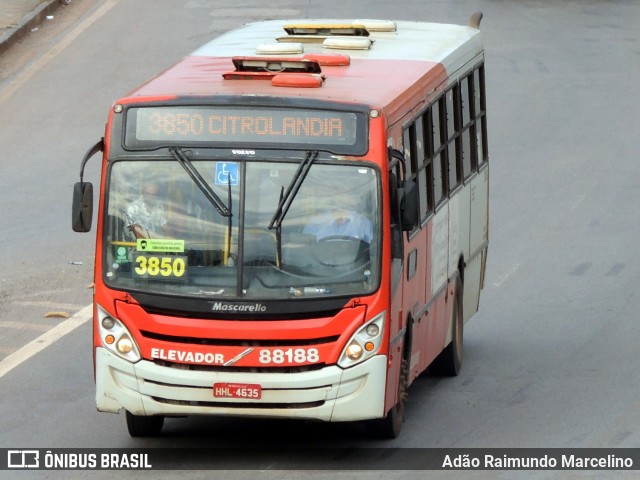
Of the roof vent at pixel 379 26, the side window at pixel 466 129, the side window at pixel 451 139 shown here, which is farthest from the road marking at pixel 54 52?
the side window at pixel 451 139

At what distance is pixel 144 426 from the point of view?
495 inches

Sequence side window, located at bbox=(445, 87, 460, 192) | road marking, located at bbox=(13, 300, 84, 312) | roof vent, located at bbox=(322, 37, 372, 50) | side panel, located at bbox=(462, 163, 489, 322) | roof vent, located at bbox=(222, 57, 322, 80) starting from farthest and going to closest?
road marking, located at bbox=(13, 300, 84, 312) < side panel, located at bbox=(462, 163, 489, 322) < side window, located at bbox=(445, 87, 460, 192) < roof vent, located at bbox=(322, 37, 372, 50) < roof vent, located at bbox=(222, 57, 322, 80)

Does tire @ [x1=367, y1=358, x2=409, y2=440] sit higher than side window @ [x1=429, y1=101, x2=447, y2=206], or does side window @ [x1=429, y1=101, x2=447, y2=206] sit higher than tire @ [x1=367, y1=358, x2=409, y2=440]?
side window @ [x1=429, y1=101, x2=447, y2=206]

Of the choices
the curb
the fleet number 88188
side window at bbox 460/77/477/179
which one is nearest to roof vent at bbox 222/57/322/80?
the fleet number 88188

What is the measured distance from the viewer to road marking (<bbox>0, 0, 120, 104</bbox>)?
91.8 ft

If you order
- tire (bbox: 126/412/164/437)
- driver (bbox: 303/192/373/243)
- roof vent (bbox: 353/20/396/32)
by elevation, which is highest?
roof vent (bbox: 353/20/396/32)

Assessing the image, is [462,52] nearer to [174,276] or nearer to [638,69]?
[174,276]

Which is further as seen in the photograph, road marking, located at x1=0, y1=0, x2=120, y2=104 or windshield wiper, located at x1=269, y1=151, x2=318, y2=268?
road marking, located at x1=0, y1=0, x2=120, y2=104

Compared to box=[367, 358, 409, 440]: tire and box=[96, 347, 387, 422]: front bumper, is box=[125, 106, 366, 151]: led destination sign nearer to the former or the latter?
box=[96, 347, 387, 422]: front bumper

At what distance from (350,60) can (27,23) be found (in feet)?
62.9

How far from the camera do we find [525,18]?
34.3 m

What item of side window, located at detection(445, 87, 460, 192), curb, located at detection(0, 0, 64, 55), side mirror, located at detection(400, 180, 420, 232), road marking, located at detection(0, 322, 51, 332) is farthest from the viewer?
curb, located at detection(0, 0, 64, 55)

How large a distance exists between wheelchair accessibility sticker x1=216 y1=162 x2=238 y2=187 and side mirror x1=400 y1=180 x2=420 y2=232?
111cm

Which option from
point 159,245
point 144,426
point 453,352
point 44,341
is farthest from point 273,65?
point 44,341
